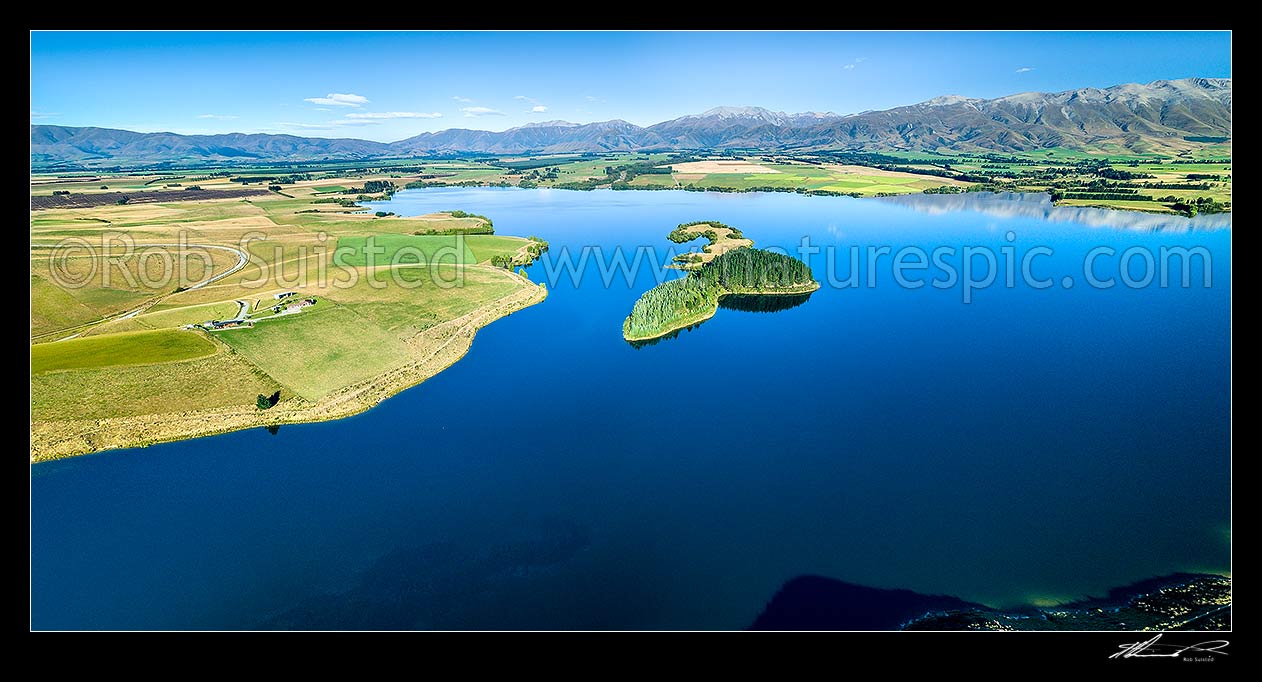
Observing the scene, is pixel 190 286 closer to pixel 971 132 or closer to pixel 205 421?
pixel 205 421

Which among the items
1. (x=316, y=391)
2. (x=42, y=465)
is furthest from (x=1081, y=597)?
(x=42, y=465)

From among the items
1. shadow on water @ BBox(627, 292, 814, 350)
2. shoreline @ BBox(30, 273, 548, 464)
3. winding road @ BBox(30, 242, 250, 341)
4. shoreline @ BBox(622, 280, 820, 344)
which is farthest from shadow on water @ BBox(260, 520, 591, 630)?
shadow on water @ BBox(627, 292, 814, 350)

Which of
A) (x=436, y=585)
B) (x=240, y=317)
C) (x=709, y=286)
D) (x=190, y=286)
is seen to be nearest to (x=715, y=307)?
(x=709, y=286)
